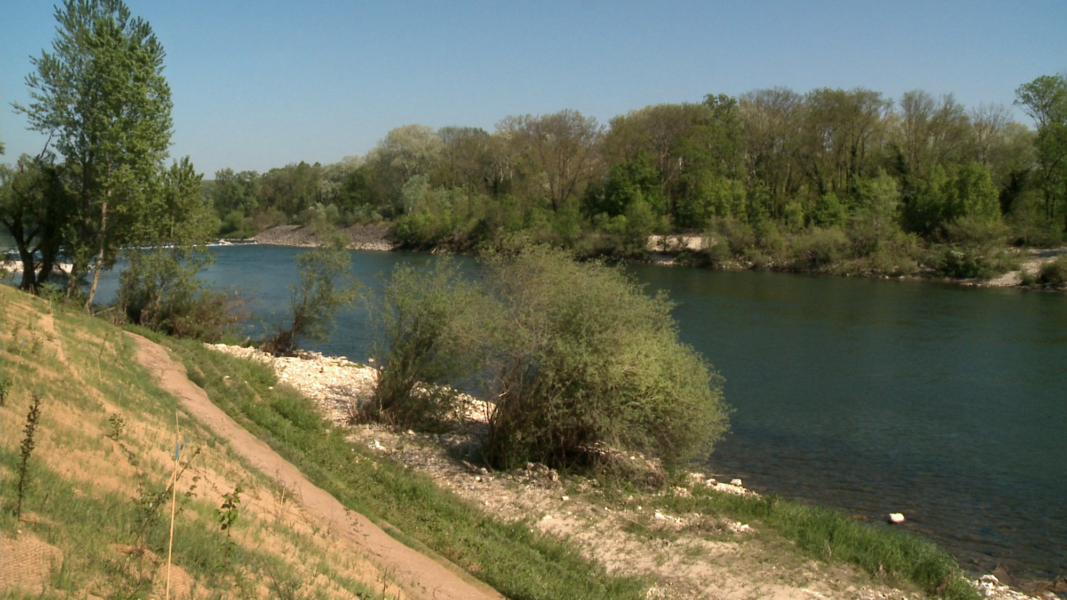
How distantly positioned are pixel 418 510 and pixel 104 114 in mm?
18436

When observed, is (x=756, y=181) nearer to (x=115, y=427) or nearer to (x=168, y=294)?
(x=168, y=294)

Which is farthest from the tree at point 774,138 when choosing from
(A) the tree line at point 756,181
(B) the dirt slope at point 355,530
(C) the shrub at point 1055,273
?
(B) the dirt slope at point 355,530

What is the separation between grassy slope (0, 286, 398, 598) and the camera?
559cm

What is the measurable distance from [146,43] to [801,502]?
23.5 m

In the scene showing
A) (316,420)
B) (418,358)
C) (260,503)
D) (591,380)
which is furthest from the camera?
(418,358)

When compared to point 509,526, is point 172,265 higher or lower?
higher

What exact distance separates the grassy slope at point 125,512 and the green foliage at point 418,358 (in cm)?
711

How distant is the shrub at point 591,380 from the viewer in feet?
48.9

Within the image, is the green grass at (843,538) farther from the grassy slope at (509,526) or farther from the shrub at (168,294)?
the shrub at (168,294)

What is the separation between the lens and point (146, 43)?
25.2 m

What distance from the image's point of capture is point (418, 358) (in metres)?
18.2

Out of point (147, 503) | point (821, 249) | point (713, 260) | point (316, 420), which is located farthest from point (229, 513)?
point (713, 260)

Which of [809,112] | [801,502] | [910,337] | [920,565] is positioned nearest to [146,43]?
[801,502]

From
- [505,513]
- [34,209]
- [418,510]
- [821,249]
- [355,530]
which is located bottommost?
[505,513]
